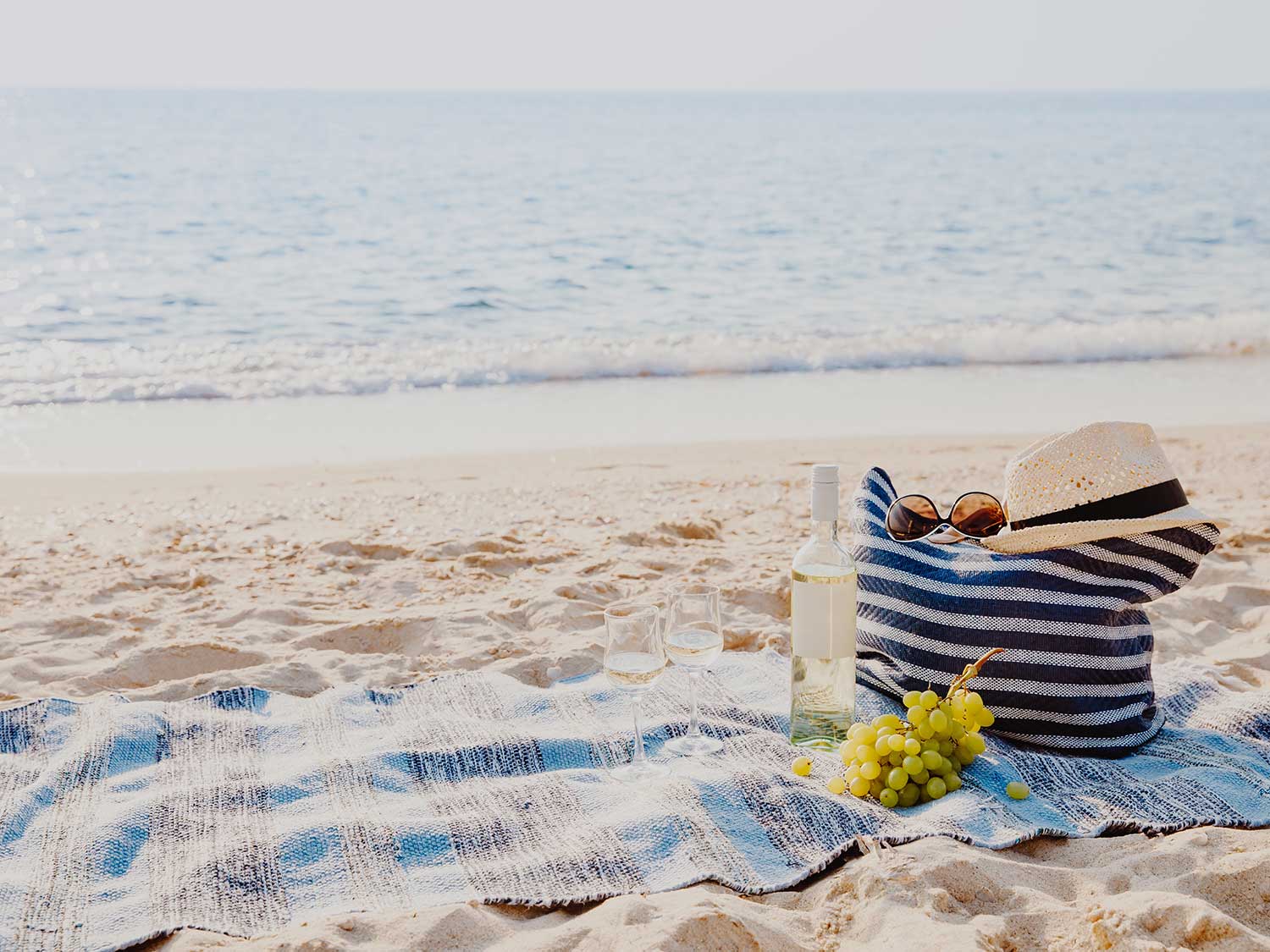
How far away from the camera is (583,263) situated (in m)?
15.9

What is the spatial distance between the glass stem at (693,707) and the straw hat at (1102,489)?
91 cm

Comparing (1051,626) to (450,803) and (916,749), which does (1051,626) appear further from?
(450,803)

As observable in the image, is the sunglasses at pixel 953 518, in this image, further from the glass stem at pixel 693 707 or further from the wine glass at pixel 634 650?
the wine glass at pixel 634 650

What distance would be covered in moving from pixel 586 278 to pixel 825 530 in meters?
12.4

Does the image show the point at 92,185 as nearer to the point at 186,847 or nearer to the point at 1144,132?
the point at 186,847

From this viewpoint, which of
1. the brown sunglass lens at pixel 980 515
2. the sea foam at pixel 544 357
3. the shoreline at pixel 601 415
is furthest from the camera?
the sea foam at pixel 544 357

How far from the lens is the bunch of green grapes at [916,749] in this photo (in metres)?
2.67

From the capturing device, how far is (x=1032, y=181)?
27.7 metres

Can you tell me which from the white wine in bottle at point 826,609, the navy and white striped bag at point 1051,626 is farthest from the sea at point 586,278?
the white wine in bottle at point 826,609

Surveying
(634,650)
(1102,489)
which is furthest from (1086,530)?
(634,650)

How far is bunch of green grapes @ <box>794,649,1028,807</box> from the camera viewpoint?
105 inches

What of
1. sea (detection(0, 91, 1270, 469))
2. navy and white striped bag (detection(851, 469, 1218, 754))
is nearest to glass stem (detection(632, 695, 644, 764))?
navy and white striped bag (detection(851, 469, 1218, 754))

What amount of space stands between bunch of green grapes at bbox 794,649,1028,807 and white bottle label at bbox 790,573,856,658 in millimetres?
199

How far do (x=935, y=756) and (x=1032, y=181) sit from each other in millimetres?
27627
